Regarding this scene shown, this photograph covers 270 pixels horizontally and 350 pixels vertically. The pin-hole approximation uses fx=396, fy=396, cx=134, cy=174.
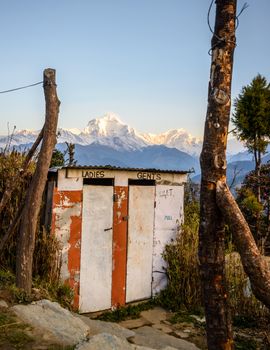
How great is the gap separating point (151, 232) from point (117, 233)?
872mm

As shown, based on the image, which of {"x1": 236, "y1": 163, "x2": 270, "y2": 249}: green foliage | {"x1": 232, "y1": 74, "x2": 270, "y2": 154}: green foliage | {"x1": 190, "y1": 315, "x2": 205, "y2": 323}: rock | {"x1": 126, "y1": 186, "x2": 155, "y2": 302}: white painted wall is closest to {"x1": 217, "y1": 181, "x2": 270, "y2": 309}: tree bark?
{"x1": 190, "y1": 315, "x2": 205, "y2": 323}: rock

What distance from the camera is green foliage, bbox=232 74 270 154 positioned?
60.8 ft

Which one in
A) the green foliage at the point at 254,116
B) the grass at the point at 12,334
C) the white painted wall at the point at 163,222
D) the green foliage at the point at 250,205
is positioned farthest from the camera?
the green foliage at the point at 254,116

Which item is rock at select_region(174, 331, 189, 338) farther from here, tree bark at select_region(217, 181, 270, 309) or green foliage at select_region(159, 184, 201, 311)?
tree bark at select_region(217, 181, 270, 309)

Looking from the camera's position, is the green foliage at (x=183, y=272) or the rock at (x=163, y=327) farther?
the green foliage at (x=183, y=272)

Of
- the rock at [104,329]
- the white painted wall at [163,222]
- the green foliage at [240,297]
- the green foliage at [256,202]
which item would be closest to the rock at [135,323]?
the white painted wall at [163,222]

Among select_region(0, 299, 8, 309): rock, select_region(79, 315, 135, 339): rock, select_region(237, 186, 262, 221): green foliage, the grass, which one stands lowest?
select_region(79, 315, 135, 339): rock

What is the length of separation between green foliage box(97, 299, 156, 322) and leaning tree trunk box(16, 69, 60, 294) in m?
2.15

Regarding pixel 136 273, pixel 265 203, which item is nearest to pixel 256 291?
pixel 136 273

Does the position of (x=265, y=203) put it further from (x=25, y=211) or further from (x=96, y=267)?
(x=25, y=211)

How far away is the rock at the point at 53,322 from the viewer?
3911 mm

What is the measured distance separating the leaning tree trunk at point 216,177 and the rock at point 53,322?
1.46 m

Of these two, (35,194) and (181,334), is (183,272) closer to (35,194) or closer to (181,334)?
(181,334)

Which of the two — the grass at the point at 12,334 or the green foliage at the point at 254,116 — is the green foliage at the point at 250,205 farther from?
the grass at the point at 12,334
